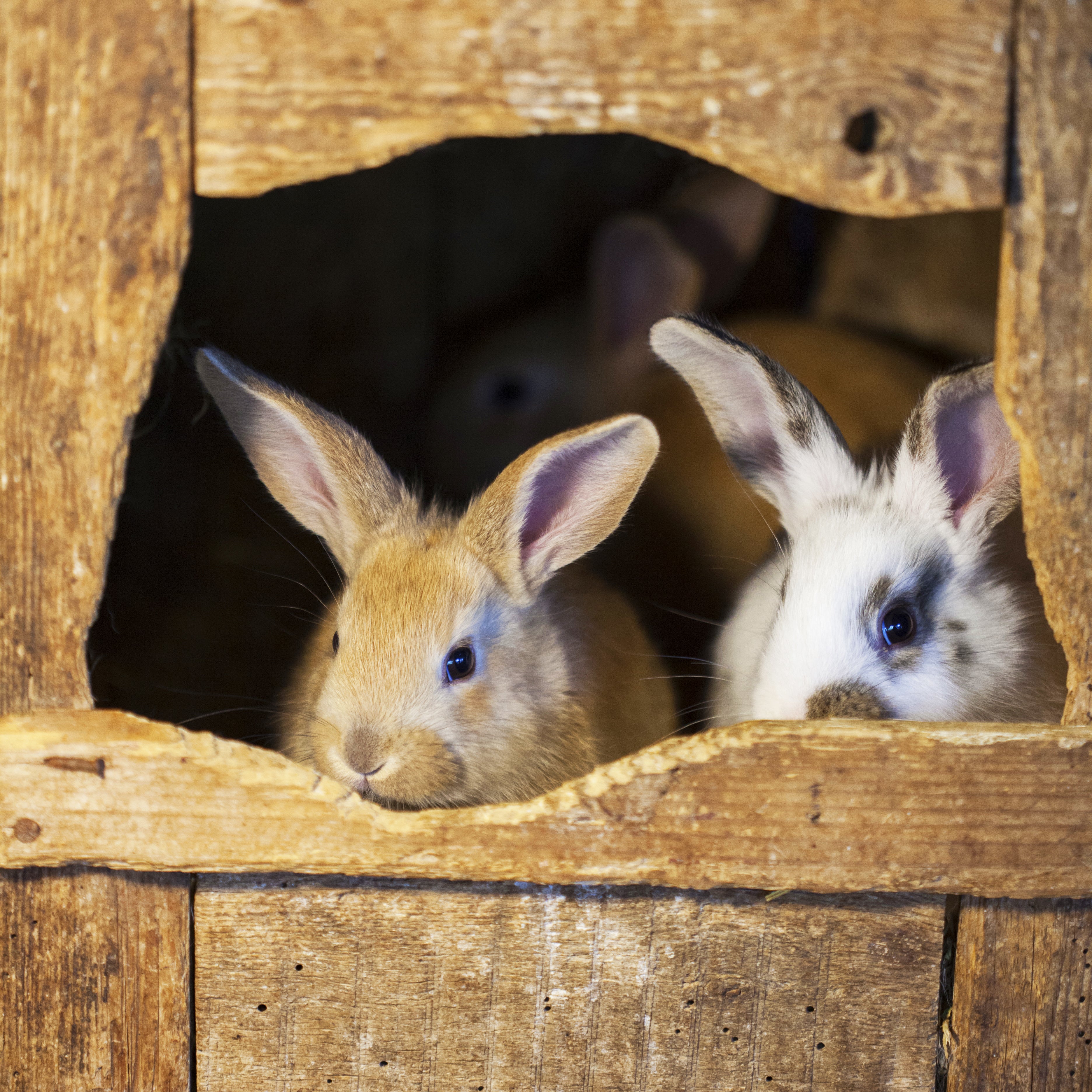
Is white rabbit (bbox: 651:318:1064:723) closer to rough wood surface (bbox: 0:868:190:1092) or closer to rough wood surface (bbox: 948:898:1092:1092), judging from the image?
rough wood surface (bbox: 948:898:1092:1092)

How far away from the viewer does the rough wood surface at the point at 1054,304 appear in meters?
1.44

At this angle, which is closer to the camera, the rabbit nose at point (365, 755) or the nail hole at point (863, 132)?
the nail hole at point (863, 132)

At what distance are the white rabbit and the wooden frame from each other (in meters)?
0.30

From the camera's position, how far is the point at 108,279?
1.50 metres

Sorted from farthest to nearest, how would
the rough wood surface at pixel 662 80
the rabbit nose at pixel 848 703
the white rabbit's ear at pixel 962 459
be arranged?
the white rabbit's ear at pixel 962 459, the rabbit nose at pixel 848 703, the rough wood surface at pixel 662 80

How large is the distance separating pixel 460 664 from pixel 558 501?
1.30 feet

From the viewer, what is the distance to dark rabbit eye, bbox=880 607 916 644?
1.95 meters

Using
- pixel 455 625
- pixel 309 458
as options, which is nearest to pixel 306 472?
pixel 309 458

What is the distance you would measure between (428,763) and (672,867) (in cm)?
50

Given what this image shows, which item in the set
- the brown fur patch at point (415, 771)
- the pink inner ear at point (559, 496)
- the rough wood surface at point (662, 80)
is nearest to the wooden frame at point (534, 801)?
the rough wood surface at point (662, 80)

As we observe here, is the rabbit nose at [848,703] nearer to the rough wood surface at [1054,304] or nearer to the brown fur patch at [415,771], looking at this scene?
the rough wood surface at [1054,304]

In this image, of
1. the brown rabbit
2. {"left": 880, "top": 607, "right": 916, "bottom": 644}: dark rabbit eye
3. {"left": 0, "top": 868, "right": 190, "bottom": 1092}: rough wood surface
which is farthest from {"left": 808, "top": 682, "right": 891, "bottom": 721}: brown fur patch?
{"left": 0, "top": 868, "right": 190, "bottom": 1092}: rough wood surface

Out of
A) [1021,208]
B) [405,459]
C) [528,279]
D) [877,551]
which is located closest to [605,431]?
[877,551]

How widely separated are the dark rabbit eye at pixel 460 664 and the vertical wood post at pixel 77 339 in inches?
23.9
